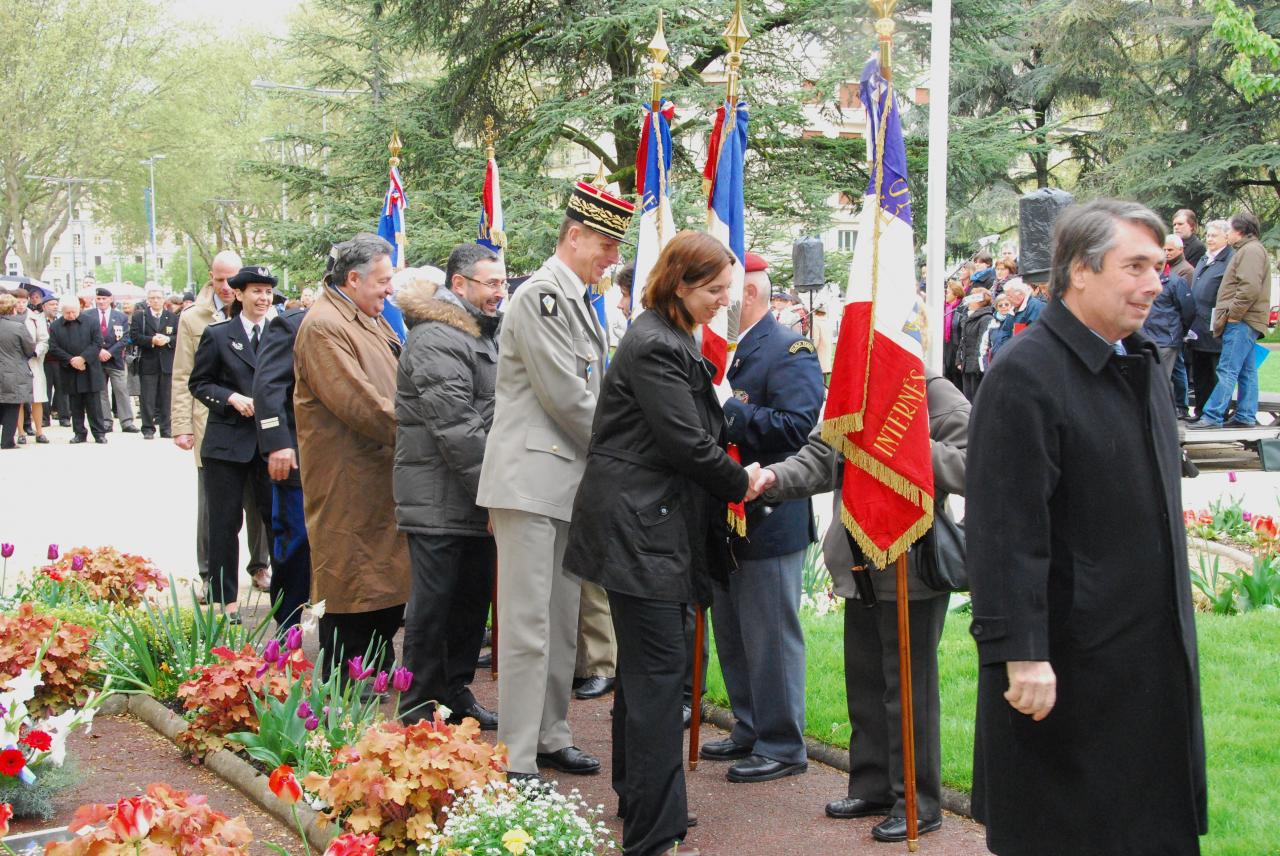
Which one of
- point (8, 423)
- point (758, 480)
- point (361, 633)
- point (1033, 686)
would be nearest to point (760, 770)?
point (758, 480)

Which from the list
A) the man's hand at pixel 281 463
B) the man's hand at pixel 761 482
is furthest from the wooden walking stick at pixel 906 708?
the man's hand at pixel 281 463

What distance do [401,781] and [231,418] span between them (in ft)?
14.1

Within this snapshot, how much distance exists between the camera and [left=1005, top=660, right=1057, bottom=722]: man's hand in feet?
10.2

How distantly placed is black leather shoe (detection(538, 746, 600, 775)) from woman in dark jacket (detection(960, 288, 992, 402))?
12.5 meters

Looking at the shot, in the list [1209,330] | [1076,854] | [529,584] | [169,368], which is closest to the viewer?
[1076,854]

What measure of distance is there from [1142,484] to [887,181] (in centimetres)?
254

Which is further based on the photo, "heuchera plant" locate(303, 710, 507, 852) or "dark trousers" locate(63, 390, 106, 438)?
"dark trousers" locate(63, 390, 106, 438)

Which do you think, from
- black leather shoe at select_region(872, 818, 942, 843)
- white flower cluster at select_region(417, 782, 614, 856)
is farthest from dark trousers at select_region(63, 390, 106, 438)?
black leather shoe at select_region(872, 818, 942, 843)

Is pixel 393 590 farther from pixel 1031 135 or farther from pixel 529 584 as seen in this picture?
pixel 1031 135

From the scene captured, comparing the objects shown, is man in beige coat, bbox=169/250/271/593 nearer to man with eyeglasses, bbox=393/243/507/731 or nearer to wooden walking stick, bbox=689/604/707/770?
man with eyeglasses, bbox=393/243/507/731

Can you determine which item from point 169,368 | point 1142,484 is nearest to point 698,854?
point 1142,484

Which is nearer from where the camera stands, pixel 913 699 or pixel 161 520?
pixel 913 699

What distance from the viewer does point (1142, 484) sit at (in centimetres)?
319

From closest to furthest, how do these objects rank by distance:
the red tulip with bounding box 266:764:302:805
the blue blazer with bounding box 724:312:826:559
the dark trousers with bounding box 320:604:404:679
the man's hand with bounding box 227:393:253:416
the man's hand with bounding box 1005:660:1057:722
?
the man's hand with bounding box 1005:660:1057:722
the red tulip with bounding box 266:764:302:805
the blue blazer with bounding box 724:312:826:559
the dark trousers with bounding box 320:604:404:679
the man's hand with bounding box 227:393:253:416
